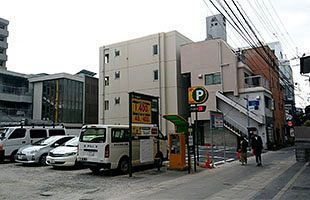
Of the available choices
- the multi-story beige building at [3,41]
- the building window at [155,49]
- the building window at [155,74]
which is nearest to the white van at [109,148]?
the building window at [155,74]

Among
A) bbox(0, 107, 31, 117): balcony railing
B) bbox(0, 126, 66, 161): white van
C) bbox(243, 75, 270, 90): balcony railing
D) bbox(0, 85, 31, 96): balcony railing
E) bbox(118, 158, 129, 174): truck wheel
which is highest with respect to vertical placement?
bbox(0, 85, 31, 96): balcony railing

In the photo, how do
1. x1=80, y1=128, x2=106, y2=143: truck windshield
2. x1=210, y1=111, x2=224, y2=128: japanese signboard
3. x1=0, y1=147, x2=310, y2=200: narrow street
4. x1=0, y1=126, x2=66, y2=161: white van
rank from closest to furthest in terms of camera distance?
x1=0, y1=147, x2=310, y2=200: narrow street
x1=80, y1=128, x2=106, y2=143: truck windshield
x1=210, y1=111, x2=224, y2=128: japanese signboard
x1=0, y1=126, x2=66, y2=161: white van

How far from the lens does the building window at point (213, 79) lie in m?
34.8

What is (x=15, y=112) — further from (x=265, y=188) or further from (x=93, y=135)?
(x=265, y=188)

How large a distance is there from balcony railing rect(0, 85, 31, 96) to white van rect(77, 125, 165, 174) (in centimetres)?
3542

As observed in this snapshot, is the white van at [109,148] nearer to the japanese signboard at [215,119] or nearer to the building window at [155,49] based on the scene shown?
the japanese signboard at [215,119]

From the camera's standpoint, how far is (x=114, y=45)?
42094 mm

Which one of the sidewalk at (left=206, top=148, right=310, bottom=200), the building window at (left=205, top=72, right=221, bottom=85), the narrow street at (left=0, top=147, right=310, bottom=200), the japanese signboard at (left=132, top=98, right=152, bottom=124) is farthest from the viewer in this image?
the building window at (left=205, top=72, right=221, bottom=85)

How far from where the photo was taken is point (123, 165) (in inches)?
529

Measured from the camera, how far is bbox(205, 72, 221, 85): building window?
34781mm

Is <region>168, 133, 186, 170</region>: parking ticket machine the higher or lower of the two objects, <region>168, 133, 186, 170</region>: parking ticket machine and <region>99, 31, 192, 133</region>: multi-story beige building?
the lower

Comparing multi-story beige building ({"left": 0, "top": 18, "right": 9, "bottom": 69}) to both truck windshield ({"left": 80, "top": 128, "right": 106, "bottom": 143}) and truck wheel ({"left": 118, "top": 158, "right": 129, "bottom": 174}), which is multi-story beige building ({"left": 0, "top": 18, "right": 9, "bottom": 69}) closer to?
truck windshield ({"left": 80, "top": 128, "right": 106, "bottom": 143})

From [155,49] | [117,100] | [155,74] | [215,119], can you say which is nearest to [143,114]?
[215,119]

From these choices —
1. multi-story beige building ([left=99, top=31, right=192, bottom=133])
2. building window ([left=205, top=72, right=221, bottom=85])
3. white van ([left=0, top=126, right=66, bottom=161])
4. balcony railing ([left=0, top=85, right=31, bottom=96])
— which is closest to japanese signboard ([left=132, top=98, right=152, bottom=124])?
white van ([left=0, top=126, right=66, bottom=161])
